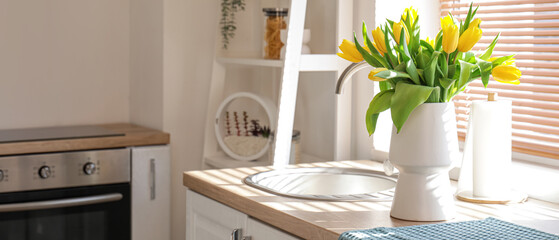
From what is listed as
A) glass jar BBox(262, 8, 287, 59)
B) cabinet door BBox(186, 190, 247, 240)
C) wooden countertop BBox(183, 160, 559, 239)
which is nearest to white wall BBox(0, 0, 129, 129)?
glass jar BBox(262, 8, 287, 59)

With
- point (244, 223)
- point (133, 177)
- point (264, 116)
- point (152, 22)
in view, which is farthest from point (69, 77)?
point (244, 223)

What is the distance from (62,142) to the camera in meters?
2.53

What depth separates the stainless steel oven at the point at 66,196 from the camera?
8.01ft

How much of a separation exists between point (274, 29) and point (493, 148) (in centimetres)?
109

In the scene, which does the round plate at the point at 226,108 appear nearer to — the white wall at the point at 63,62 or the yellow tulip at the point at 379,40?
the white wall at the point at 63,62

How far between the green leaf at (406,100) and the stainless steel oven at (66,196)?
4.85 ft

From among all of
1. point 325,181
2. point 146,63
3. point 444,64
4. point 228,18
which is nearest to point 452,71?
point 444,64

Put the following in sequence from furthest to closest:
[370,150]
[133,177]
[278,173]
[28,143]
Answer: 1. [133,177]
2. [28,143]
3. [370,150]
4. [278,173]

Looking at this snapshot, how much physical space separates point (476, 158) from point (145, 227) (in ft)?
4.86

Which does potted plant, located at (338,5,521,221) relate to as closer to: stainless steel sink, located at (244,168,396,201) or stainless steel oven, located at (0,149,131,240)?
stainless steel sink, located at (244,168,396,201)

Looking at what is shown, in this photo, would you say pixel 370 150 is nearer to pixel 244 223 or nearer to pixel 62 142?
pixel 244 223

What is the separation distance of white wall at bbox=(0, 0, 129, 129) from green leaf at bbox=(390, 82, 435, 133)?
1.96 meters

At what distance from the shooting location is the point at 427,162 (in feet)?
4.69

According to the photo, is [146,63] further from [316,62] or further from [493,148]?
[493,148]
